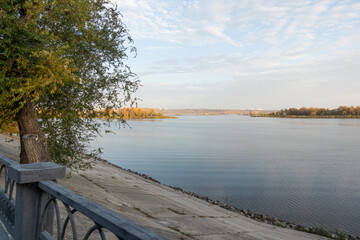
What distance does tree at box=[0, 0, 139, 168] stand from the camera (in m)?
8.93

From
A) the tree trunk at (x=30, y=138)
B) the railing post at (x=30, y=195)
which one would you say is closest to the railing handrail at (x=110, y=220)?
the railing post at (x=30, y=195)

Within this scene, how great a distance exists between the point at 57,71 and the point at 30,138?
3492 millimetres

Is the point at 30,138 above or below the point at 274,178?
above

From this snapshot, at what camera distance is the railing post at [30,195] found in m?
3.70

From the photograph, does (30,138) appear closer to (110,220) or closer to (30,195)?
(30,195)

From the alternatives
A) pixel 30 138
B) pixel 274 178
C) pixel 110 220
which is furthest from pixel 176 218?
pixel 274 178

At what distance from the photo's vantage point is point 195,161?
38000 millimetres

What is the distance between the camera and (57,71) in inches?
348

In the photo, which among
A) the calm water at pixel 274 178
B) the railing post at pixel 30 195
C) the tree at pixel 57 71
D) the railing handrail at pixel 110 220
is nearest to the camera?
the railing handrail at pixel 110 220

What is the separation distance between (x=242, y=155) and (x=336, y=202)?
21954 millimetres

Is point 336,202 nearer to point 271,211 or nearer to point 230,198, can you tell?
point 271,211

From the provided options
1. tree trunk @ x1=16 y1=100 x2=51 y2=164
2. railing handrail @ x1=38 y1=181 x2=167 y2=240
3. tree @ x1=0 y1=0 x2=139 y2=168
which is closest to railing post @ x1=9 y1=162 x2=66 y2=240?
railing handrail @ x1=38 y1=181 x2=167 y2=240

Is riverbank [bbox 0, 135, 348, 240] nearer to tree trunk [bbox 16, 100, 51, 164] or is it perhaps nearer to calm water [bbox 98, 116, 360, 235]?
tree trunk [bbox 16, 100, 51, 164]

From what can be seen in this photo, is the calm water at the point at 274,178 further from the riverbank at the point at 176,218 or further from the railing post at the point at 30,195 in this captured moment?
the railing post at the point at 30,195
